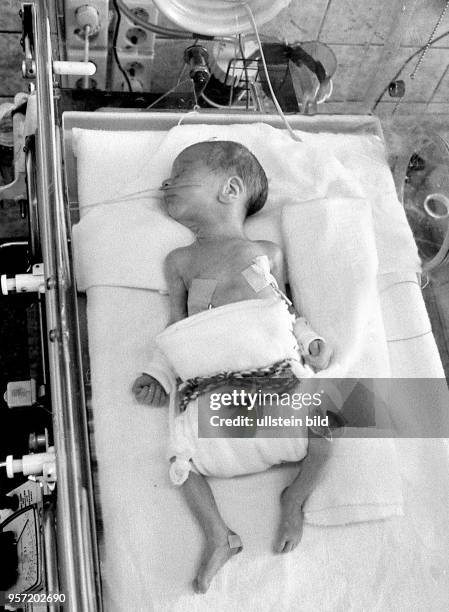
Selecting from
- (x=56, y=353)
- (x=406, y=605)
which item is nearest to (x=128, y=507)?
(x=56, y=353)

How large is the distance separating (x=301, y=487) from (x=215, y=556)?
230 millimetres

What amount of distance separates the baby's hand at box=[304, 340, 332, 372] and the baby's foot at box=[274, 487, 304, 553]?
28 centimetres

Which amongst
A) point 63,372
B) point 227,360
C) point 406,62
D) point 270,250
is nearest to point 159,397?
point 227,360

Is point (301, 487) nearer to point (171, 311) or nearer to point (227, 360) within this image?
point (227, 360)

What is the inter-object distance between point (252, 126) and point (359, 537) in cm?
115

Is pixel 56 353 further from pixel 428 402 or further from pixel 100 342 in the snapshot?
pixel 428 402

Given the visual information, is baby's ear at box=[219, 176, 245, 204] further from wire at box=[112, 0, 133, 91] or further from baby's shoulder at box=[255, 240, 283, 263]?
wire at box=[112, 0, 133, 91]

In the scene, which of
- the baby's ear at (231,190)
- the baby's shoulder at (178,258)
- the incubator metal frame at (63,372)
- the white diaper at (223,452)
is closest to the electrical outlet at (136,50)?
the incubator metal frame at (63,372)

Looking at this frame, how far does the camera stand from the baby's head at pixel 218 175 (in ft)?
5.70

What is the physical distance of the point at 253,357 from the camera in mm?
1483

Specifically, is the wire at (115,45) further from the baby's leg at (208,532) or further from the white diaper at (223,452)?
the baby's leg at (208,532)

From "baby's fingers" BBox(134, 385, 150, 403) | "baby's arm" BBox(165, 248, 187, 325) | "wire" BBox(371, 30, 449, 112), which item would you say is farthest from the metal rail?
"wire" BBox(371, 30, 449, 112)

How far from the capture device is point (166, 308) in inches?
67.0

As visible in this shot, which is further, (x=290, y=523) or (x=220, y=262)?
(x=220, y=262)
